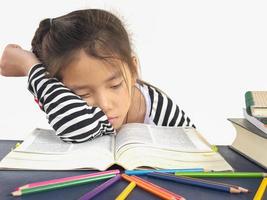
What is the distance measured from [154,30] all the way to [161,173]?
1.05 m

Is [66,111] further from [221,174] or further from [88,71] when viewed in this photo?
[221,174]

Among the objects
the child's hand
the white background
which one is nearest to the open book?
the child's hand

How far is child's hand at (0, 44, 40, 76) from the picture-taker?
89 cm

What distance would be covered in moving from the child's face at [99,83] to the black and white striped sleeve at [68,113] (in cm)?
2

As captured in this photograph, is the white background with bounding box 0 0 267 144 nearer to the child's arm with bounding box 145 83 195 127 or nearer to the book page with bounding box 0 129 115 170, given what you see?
the child's arm with bounding box 145 83 195 127

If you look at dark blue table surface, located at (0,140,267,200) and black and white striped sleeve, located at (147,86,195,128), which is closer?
dark blue table surface, located at (0,140,267,200)

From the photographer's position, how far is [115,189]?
0.50m

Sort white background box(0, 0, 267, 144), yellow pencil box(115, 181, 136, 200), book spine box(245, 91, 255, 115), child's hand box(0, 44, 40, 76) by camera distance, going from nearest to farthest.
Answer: yellow pencil box(115, 181, 136, 200) < book spine box(245, 91, 255, 115) < child's hand box(0, 44, 40, 76) < white background box(0, 0, 267, 144)

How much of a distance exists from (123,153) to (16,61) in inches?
17.1

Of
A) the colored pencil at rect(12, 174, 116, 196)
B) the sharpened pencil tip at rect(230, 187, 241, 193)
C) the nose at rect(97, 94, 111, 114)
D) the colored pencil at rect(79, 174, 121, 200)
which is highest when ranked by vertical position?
the nose at rect(97, 94, 111, 114)

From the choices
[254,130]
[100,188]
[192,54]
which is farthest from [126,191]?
[192,54]

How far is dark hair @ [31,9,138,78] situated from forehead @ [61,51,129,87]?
10mm

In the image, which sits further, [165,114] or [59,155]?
[165,114]

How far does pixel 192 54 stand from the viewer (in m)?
1.56
